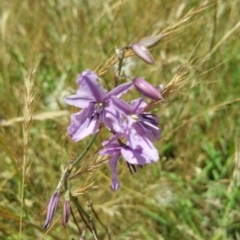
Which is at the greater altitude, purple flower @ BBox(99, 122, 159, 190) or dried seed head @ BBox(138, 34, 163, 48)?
dried seed head @ BBox(138, 34, 163, 48)

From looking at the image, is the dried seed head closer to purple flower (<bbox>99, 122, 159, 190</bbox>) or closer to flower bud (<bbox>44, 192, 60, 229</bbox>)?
purple flower (<bbox>99, 122, 159, 190</bbox>)

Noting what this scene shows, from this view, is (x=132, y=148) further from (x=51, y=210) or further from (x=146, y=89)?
(x=51, y=210)

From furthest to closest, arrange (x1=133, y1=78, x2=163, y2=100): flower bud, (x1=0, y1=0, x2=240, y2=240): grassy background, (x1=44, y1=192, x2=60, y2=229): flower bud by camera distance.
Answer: (x1=0, y1=0, x2=240, y2=240): grassy background → (x1=44, y1=192, x2=60, y2=229): flower bud → (x1=133, y1=78, x2=163, y2=100): flower bud

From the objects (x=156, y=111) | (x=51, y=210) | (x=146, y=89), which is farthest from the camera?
(x=156, y=111)

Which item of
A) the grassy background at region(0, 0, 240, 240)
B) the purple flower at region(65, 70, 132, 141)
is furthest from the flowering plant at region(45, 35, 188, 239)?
the grassy background at region(0, 0, 240, 240)

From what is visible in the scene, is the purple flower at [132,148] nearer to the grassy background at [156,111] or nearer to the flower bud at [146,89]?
the flower bud at [146,89]

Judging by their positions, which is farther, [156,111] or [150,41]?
[156,111]

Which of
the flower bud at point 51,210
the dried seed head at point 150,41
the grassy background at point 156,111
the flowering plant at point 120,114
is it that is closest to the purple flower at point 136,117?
the flowering plant at point 120,114

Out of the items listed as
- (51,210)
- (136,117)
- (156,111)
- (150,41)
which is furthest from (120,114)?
(156,111)
